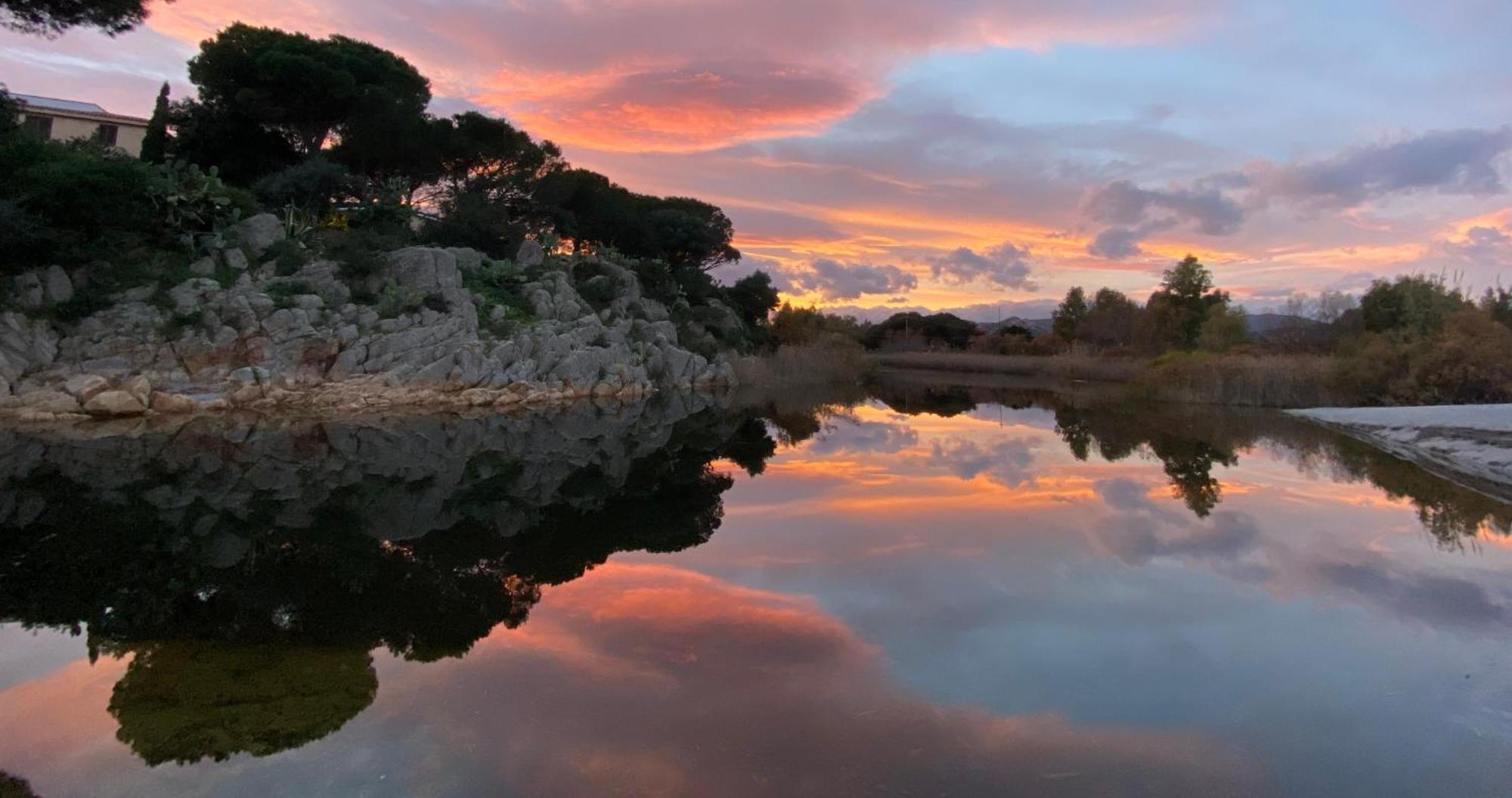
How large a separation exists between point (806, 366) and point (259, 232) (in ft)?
74.3

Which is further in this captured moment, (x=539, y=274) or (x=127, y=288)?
(x=539, y=274)

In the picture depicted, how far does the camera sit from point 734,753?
392 centimetres

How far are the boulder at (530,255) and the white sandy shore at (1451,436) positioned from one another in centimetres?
2469

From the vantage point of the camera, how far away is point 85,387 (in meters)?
15.9

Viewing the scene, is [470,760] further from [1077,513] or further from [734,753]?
[1077,513]

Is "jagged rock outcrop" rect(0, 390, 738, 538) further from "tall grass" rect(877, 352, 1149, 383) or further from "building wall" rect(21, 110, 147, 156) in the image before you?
"tall grass" rect(877, 352, 1149, 383)

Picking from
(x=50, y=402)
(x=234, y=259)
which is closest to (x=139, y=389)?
(x=50, y=402)

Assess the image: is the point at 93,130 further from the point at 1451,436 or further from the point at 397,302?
the point at 1451,436

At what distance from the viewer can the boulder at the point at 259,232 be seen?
20922 millimetres

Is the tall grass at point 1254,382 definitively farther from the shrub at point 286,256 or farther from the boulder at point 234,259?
the boulder at point 234,259

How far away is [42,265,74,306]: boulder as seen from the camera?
1709 centimetres

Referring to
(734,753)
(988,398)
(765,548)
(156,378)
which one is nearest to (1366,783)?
(734,753)

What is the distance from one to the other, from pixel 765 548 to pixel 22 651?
18.2 feet

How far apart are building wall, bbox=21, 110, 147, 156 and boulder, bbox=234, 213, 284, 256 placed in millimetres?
17962
